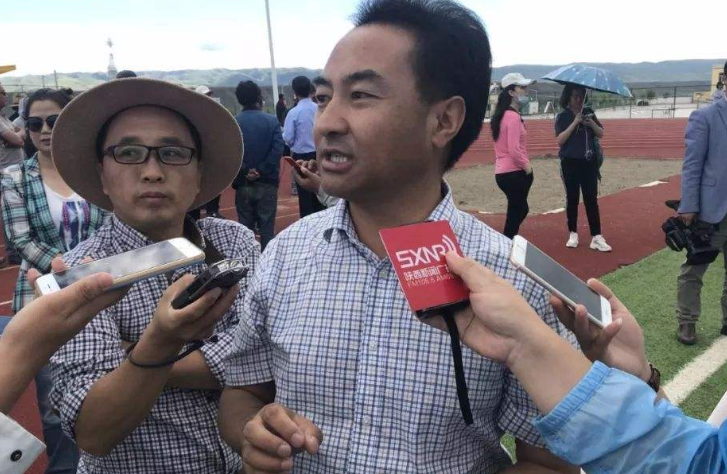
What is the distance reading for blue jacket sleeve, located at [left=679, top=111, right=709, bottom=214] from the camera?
4.78m

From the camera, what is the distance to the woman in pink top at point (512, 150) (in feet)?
23.7

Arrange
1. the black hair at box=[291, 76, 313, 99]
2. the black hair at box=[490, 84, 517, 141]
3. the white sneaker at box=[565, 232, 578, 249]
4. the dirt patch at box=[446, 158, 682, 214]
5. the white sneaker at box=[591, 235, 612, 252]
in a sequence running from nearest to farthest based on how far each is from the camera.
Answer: the black hair at box=[490, 84, 517, 141] < the white sneaker at box=[591, 235, 612, 252] < the white sneaker at box=[565, 232, 578, 249] < the black hair at box=[291, 76, 313, 99] < the dirt patch at box=[446, 158, 682, 214]

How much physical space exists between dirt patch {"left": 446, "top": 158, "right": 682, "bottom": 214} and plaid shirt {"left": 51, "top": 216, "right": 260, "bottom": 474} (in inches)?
378

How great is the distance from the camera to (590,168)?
7.46 meters

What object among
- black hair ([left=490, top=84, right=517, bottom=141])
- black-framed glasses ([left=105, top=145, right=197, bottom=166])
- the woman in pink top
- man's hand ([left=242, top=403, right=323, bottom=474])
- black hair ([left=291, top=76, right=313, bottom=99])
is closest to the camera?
man's hand ([left=242, top=403, right=323, bottom=474])

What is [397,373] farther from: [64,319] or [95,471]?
[95,471]

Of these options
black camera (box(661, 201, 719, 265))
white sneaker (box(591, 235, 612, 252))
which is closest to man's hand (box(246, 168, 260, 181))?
white sneaker (box(591, 235, 612, 252))

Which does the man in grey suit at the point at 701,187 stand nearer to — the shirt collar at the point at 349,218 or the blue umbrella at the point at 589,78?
the blue umbrella at the point at 589,78

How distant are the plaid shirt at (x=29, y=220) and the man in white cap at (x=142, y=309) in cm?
163

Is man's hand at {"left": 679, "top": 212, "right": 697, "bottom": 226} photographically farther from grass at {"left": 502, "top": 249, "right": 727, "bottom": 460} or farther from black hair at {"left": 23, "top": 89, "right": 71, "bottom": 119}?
black hair at {"left": 23, "top": 89, "right": 71, "bottom": 119}

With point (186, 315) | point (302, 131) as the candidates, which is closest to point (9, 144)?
point (302, 131)

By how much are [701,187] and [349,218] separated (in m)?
4.11

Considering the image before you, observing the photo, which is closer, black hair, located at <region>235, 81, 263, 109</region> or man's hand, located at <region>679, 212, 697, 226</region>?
man's hand, located at <region>679, 212, 697, 226</region>

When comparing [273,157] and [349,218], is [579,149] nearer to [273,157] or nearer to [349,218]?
[273,157]
